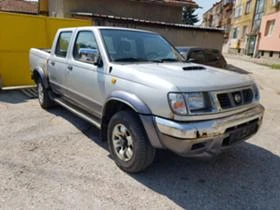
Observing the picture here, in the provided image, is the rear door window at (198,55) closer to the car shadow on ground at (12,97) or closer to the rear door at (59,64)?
the rear door at (59,64)

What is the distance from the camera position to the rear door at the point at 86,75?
144 inches

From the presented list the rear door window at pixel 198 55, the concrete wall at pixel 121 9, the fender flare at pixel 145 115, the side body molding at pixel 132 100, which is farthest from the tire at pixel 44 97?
the concrete wall at pixel 121 9

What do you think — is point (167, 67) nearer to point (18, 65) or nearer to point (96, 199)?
point (96, 199)

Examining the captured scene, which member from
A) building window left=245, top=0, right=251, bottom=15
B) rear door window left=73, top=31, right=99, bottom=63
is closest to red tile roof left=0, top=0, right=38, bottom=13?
rear door window left=73, top=31, right=99, bottom=63

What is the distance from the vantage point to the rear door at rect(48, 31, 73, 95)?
4.63 meters

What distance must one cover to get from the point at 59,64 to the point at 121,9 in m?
11.5

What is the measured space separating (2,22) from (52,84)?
3874mm

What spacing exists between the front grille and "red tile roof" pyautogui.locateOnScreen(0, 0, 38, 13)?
28.9m

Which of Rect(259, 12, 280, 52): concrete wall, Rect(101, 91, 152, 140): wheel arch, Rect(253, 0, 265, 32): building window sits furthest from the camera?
Rect(253, 0, 265, 32): building window

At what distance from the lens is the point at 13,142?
415 centimetres

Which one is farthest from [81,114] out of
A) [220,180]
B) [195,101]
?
[220,180]

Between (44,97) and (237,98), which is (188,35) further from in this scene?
(237,98)

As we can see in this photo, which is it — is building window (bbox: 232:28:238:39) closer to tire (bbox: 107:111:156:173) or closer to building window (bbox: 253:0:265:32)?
building window (bbox: 253:0:265:32)

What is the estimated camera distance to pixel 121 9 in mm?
15133
